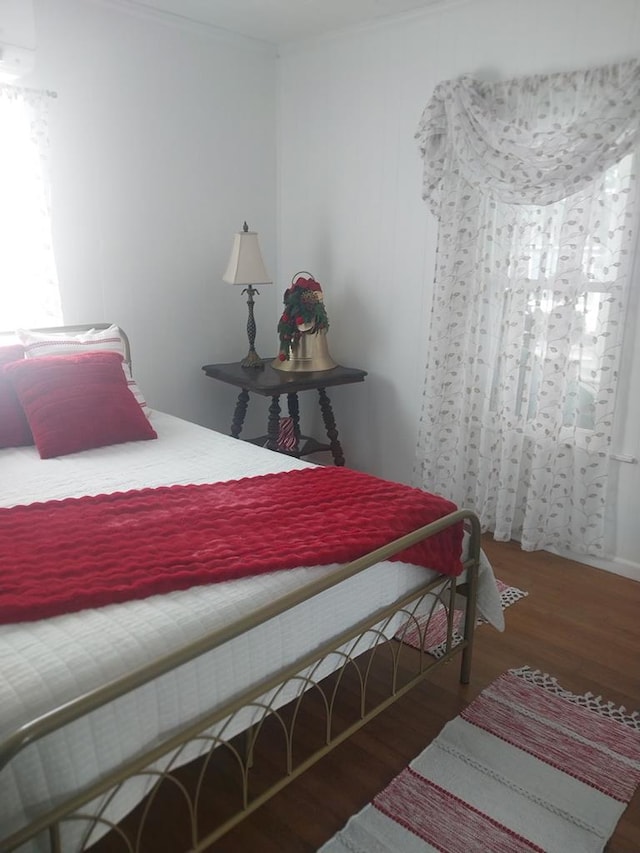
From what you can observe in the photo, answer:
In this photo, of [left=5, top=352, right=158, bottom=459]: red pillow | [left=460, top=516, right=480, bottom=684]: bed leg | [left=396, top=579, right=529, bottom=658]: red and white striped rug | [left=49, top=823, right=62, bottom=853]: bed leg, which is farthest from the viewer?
[left=5, top=352, right=158, bottom=459]: red pillow

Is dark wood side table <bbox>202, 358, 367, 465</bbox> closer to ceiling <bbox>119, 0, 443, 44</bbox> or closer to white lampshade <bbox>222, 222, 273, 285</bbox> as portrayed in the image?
white lampshade <bbox>222, 222, 273, 285</bbox>

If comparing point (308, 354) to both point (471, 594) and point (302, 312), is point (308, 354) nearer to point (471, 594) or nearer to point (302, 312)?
point (302, 312)

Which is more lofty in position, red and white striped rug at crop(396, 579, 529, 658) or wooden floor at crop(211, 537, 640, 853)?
red and white striped rug at crop(396, 579, 529, 658)

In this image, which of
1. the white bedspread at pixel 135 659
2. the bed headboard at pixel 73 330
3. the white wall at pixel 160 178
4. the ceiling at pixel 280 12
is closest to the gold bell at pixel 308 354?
the white wall at pixel 160 178

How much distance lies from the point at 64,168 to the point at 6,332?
783mm

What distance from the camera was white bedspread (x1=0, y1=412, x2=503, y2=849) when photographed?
1162 millimetres

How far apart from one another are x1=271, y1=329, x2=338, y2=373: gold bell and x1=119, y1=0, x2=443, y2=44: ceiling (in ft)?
4.78

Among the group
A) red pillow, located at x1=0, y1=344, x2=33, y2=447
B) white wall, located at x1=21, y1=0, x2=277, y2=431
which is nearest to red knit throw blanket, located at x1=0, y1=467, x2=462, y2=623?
red pillow, located at x1=0, y1=344, x2=33, y2=447

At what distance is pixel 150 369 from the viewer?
3.49 metres

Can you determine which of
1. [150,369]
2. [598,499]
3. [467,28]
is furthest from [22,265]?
[598,499]

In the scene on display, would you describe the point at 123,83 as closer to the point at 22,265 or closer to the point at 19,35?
Answer: the point at 19,35

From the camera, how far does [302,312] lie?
3422 mm

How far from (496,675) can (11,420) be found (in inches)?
75.1

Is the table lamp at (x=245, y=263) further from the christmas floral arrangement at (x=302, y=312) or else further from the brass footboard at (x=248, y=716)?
the brass footboard at (x=248, y=716)
